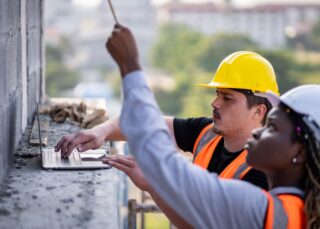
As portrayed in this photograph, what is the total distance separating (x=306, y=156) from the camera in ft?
7.56

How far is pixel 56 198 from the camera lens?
3092mm

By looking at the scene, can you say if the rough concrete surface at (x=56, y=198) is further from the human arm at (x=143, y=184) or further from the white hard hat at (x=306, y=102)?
the white hard hat at (x=306, y=102)

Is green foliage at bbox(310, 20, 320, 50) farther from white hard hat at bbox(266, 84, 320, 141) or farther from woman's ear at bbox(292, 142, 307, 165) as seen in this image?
woman's ear at bbox(292, 142, 307, 165)

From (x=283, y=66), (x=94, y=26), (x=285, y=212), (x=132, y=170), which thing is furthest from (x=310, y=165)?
(x=94, y=26)

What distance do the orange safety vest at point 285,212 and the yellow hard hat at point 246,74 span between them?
3.86 feet

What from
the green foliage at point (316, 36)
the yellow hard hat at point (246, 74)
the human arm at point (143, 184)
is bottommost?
the green foliage at point (316, 36)

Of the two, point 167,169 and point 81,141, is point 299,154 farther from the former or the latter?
point 81,141

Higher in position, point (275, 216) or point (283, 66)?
point (275, 216)

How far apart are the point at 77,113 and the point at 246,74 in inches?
79.6

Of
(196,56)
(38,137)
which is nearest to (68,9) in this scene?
(196,56)

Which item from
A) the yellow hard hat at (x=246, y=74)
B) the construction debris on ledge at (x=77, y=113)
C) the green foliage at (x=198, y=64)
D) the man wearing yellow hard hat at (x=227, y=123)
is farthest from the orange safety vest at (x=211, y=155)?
the green foliage at (x=198, y=64)

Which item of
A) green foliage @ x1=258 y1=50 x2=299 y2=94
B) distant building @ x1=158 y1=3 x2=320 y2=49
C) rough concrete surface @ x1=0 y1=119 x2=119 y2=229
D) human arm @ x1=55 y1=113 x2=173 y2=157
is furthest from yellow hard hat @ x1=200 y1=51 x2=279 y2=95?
distant building @ x1=158 y1=3 x2=320 y2=49

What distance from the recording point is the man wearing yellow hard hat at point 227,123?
3248 millimetres

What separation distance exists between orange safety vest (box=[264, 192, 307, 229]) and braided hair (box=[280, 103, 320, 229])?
0.08 ft
